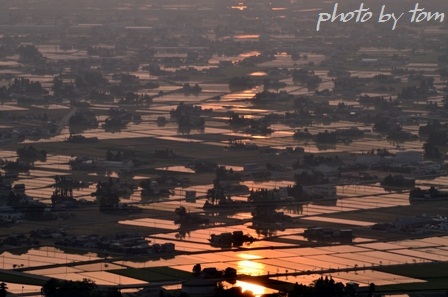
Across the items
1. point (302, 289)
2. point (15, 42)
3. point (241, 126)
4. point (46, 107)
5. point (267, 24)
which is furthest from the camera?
point (267, 24)

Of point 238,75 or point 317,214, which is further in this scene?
point 238,75

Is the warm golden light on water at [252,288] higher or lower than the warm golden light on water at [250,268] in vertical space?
lower

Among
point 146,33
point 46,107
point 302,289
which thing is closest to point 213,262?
point 302,289

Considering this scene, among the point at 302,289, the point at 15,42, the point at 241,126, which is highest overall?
the point at 15,42

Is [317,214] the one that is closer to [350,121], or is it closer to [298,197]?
[298,197]

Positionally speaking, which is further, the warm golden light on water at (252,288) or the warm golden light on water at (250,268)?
the warm golden light on water at (250,268)

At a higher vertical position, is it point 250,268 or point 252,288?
point 250,268

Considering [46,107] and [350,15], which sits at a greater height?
[350,15]

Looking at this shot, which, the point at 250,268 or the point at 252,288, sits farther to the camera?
the point at 250,268

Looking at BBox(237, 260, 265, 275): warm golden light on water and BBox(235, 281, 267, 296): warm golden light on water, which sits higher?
BBox(237, 260, 265, 275): warm golden light on water

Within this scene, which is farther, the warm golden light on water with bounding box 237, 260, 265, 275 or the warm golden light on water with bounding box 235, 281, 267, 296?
the warm golden light on water with bounding box 237, 260, 265, 275

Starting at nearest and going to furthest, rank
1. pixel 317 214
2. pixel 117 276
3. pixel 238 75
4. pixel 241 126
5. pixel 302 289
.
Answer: pixel 302 289, pixel 117 276, pixel 317 214, pixel 241 126, pixel 238 75
